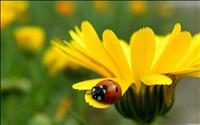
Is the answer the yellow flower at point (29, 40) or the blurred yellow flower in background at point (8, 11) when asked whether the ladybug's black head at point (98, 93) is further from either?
the yellow flower at point (29, 40)

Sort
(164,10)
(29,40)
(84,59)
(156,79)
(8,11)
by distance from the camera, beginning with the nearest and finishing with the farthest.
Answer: (156,79), (84,59), (8,11), (29,40), (164,10)

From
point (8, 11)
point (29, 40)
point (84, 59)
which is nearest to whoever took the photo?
point (84, 59)

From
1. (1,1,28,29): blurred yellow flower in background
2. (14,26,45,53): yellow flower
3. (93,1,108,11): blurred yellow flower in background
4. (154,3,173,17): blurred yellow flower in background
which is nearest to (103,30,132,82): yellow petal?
(1,1,28,29): blurred yellow flower in background

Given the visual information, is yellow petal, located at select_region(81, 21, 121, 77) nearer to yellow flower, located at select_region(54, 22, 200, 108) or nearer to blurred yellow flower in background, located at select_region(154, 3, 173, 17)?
yellow flower, located at select_region(54, 22, 200, 108)

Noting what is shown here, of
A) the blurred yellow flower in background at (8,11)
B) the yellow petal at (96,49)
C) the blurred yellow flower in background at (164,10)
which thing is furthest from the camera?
the blurred yellow flower in background at (164,10)

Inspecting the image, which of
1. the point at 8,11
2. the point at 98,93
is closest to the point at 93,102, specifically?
the point at 98,93

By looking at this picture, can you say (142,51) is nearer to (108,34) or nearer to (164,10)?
(108,34)

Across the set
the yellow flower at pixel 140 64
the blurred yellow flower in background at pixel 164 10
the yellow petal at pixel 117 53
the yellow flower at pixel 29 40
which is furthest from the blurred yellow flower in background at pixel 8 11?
the blurred yellow flower in background at pixel 164 10

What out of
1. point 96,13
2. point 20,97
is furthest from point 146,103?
point 96,13
